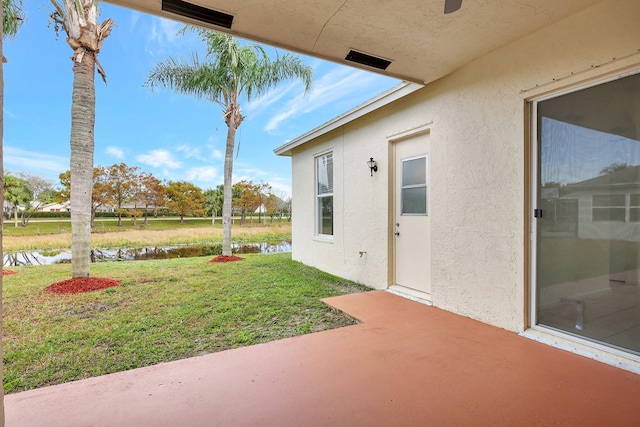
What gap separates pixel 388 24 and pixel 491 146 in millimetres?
1613

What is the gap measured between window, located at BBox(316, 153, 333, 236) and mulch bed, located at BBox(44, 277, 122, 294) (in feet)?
13.0

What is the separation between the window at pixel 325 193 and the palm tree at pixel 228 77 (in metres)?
3.04

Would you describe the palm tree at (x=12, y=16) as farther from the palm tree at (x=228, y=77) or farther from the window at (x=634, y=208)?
the window at (x=634, y=208)

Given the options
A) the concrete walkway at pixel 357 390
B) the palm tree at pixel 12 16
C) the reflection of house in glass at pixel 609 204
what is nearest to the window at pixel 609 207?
the reflection of house in glass at pixel 609 204

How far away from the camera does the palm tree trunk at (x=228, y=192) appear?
8.29 metres

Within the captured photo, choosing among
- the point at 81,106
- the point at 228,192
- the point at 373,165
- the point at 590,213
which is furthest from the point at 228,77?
the point at 590,213

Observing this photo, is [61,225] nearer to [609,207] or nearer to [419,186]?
[419,186]

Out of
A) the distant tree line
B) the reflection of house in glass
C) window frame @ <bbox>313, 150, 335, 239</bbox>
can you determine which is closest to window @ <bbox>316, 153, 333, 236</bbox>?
window frame @ <bbox>313, 150, 335, 239</bbox>

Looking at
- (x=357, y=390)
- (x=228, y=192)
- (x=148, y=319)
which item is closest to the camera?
(x=357, y=390)

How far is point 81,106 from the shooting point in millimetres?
4926

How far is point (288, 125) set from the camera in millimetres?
30469

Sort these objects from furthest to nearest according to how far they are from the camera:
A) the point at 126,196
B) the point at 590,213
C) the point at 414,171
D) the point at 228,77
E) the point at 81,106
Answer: the point at 126,196
the point at 228,77
the point at 81,106
the point at 414,171
the point at 590,213

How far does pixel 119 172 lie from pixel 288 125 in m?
17.4

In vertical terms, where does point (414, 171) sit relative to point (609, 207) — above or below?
above
